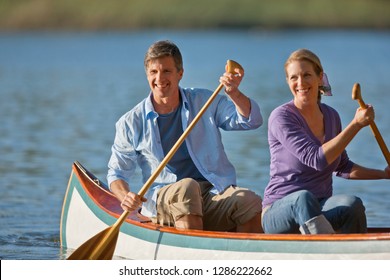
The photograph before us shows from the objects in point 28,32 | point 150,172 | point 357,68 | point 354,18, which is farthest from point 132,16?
point 150,172

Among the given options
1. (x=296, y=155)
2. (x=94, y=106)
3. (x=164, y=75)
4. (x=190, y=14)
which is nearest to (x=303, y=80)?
(x=296, y=155)

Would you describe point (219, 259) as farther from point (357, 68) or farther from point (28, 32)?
point (28, 32)

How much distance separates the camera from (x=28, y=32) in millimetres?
64312

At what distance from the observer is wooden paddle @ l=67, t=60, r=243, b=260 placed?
6.81 meters

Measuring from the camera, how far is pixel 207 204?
7.03 m

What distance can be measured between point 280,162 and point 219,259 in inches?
27.1

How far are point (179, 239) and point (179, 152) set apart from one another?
25.9 inches

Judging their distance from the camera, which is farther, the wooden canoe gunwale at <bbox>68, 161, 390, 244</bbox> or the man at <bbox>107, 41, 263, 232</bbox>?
the man at <bbox>107, 41, 263, 232</bbox>

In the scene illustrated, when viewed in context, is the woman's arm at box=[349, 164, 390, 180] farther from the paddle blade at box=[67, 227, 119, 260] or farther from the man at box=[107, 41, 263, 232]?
the paddle blade at box=[67, 227, 119, 260]

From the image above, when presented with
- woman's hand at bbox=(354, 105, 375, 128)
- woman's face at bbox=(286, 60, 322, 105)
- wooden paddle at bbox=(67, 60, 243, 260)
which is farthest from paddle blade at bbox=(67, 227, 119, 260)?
woman's hand at bbox=(354, 105, 375, 128)

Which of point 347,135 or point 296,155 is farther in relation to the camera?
point 296,155

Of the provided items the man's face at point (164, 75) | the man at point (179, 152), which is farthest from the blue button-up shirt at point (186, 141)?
the man's face at point (164, 75)

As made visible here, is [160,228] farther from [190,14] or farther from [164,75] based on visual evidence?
[190,14]

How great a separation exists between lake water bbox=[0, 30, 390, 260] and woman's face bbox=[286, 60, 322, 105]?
258cm
